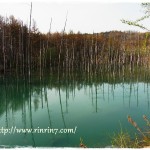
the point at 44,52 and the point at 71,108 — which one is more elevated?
the point at 44,52

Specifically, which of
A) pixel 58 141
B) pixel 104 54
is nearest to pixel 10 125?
pixel 58 141

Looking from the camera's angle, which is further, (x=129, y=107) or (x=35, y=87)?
(x=35, y=87)

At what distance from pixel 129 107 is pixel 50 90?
247 inches

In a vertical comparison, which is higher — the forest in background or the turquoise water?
the forest in background

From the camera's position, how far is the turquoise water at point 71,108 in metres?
8.56

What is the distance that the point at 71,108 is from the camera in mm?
12953

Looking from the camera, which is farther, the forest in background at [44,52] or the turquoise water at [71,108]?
the forest in background at [44,52]

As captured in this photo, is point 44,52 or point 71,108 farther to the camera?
point 44,52

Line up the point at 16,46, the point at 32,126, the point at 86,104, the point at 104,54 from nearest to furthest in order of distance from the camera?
the point at 32,126, the point at 86,104, the point at 16,46, the point at 104,54

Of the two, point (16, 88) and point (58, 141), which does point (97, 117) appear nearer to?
point (58, 141)

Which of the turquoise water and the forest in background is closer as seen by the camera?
the turquoise water

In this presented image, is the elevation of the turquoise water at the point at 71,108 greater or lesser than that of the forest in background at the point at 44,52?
lesser

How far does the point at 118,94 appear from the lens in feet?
55.3

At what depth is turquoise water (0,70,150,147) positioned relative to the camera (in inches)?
337
